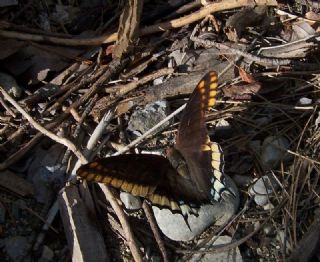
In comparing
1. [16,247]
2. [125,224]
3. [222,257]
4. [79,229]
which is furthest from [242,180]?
[16,247]

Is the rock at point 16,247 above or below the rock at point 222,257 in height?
above

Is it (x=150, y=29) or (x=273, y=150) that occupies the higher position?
(x=150, y=29)

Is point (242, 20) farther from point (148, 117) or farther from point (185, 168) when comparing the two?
point (185, 168)

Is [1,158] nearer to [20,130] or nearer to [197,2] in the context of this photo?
[20,130]

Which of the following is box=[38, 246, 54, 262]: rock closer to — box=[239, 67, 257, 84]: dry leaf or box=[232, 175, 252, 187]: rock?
box=[232, 175, 252, 187]: rock

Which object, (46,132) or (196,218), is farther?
(46,132)

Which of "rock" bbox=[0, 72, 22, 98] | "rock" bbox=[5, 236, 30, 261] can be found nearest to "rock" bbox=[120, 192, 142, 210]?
"rock" bbox=[5, 236, 30, 261]

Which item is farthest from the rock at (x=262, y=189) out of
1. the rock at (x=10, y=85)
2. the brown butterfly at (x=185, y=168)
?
the rock at (x=10, y=85)

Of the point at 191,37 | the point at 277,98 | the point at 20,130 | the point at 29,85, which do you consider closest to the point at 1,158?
the point at 20,130

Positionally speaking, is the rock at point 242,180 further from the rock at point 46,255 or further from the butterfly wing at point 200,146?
the rock at point 46,255
